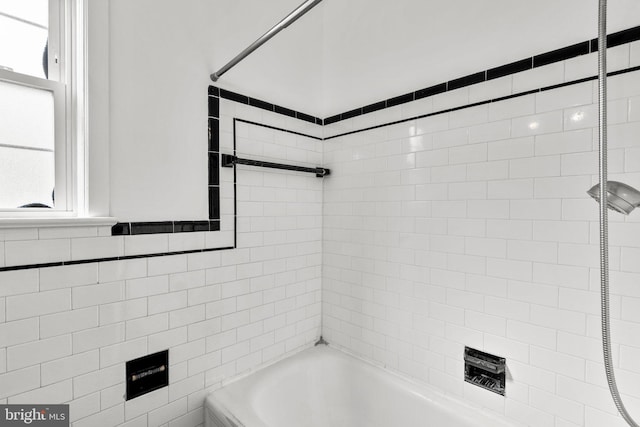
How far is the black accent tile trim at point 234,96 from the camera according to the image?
→ 1581mm

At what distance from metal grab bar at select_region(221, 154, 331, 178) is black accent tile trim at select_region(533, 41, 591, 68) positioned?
3.90 ft

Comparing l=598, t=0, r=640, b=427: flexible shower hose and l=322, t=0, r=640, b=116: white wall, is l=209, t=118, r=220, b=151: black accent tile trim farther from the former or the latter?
l=598, t=0, r=640, b=427: flexible shower hose

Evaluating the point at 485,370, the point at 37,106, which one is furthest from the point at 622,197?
the point at 37,106

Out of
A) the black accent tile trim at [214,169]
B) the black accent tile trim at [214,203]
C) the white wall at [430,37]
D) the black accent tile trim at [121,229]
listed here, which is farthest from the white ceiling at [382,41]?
the black accent tile trim at [121,229]

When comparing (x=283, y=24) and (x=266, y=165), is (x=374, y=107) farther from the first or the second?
(x=283, y=24)

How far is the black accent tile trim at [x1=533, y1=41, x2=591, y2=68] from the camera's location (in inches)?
45.2

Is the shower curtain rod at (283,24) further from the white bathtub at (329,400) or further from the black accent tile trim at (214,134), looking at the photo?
the white bathtub at (329,400)

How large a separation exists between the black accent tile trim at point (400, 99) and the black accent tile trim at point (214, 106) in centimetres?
91

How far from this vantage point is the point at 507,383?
1336 mm

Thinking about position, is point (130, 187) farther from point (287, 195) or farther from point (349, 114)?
point (349, 114)

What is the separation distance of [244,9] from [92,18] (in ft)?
2.49

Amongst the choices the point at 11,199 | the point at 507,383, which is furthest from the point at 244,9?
the point at 507,383

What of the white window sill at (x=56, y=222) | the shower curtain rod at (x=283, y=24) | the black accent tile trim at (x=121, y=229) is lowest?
the black accent tile trim at (x=121, y=229)

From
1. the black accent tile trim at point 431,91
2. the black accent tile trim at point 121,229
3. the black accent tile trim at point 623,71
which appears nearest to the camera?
the black accent tile trim at point 623,71
